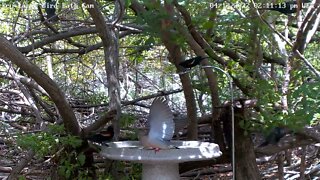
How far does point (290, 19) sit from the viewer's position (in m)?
4.02

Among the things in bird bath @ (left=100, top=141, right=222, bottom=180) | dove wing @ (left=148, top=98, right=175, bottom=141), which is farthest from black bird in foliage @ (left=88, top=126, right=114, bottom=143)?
dove wing @ (left=148, top=98, right=175, bottom=141)

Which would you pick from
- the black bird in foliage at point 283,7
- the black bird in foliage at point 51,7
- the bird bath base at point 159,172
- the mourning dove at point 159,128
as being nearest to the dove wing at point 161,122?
the mourning dove at point 159,128

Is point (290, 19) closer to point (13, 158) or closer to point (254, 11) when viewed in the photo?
point (254, 11)

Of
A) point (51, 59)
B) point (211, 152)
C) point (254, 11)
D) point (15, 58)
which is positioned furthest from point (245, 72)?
point (51, 59)

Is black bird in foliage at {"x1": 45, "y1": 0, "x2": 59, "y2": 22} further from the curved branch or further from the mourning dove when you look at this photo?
the mourning dove

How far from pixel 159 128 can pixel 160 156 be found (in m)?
0.20

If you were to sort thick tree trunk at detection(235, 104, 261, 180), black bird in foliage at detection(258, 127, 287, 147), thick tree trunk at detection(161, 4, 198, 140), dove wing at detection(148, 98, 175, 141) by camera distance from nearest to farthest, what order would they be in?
dove wing at detection(148, 98, 175, 141)
thick tree trunk at detection(161, 4, 198, 140)
black bird in foliage at detection(258, 127, 287, 147)
thick tree trunk at detection(235, 104, 261, 180)

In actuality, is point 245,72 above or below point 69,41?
below

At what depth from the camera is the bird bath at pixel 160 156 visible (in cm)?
307

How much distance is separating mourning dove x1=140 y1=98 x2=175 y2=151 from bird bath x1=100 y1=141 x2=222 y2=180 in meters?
0.05

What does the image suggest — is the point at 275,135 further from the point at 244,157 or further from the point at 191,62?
the point at 191,62

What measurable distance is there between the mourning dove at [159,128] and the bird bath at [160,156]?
0.18ft

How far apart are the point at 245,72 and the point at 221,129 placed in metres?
0.47

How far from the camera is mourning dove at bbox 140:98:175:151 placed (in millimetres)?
3170
